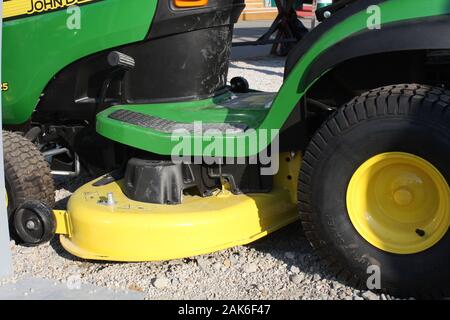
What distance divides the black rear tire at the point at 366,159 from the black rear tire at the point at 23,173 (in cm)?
141

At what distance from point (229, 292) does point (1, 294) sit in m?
1.01

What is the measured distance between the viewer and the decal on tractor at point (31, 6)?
299cm

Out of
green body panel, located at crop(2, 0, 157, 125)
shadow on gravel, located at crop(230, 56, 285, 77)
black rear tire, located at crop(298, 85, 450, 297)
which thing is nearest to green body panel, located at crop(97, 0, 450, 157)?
black rear tire, located at crop(298, 85, 450, 297)

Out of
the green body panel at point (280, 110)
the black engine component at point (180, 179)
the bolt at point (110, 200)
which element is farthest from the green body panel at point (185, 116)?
the bolt at point (110, 200)

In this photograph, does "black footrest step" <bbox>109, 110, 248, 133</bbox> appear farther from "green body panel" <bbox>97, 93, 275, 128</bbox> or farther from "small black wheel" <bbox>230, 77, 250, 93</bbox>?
"small black wheel" <bbox>230, 77, 250, 93</bbox>

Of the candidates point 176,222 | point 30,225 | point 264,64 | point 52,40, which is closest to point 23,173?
point 30,225

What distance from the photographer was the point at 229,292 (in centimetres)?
257

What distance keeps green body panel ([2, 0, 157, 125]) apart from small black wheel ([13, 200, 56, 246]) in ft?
1.94

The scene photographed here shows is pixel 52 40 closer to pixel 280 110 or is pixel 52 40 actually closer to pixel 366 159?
pixel 280 110

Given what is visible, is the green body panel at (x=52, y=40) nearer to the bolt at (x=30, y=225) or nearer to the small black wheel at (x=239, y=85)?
the bolt at (x=30, y=225)

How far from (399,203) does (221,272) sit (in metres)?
0.86

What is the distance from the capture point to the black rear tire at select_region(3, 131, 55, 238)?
10.0 feet
